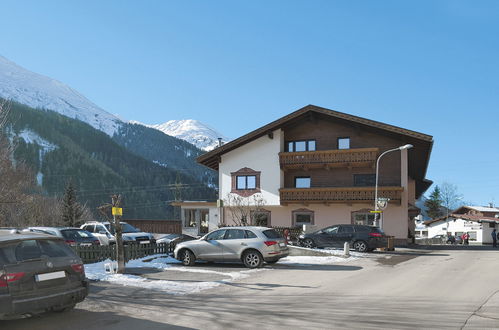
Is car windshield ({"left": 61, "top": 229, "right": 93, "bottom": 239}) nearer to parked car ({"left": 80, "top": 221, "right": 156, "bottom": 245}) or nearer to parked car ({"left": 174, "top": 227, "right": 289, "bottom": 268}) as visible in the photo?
parked car ({"left": 80, "top": 221, "right": 156, "bottom": 245})

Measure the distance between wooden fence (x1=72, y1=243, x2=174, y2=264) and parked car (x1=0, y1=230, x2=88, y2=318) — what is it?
9441 millimetres

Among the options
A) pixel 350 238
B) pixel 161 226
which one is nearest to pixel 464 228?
pixel 161 226

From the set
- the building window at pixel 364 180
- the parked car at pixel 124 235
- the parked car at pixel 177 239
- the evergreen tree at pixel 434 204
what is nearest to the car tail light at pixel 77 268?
the parked car at pixel 177 239

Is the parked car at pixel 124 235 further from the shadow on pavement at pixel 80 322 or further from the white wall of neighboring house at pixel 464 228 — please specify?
the white wall of neighboring house at pixel 464 228

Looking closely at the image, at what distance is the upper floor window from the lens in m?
36.4

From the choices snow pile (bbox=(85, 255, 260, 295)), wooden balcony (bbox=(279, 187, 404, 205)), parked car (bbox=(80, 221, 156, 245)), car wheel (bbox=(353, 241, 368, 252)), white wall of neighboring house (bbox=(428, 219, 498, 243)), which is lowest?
white wall of neighboring house (bbox=(428, 219, 498, 243))

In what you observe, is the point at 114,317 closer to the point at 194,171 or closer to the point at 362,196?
the point at 362,196

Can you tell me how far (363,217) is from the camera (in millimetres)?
Result: 34625

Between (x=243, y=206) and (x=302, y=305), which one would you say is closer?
(x=302, y=305)

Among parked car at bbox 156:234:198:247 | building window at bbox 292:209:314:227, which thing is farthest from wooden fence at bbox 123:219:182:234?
parked car at bbox 156:234:198:247

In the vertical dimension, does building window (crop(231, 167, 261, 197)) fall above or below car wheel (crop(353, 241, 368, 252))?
above

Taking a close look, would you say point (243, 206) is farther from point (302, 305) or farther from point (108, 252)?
point (302, 305)

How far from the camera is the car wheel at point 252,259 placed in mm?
16562

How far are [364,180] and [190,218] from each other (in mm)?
17665
